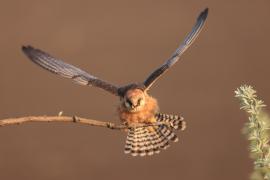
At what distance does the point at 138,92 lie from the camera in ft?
13.6

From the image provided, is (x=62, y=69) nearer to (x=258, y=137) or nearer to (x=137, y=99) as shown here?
(x=137, y=99)

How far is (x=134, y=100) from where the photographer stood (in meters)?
4.12

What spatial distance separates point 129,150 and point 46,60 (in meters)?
1.03

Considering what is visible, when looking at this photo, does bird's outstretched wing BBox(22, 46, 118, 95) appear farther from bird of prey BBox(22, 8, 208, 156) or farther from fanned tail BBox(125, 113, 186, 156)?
fanned tail BBox(125, 113, 186, 156)

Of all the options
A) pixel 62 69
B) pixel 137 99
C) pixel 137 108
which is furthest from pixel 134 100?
pixel 62 69

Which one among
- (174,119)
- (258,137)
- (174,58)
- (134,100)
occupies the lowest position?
(258,137)

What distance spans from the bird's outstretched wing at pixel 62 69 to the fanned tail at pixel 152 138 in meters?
0.60

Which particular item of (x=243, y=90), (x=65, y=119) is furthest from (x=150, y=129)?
(x=243, y=90)

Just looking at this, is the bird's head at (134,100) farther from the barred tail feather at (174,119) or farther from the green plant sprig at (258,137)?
the green plant sprig at (258,137)

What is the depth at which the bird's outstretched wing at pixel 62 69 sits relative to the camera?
13.0 ft

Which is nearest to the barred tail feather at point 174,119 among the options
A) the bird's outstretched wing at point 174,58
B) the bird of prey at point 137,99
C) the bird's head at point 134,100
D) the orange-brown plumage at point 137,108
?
the bird of prey at point 137,99

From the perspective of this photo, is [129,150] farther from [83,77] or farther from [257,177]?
[257,177]

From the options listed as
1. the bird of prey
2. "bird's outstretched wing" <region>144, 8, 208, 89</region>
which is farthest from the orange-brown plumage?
"bird's outstretched wing" <region>144, 8, 208, 89</region>

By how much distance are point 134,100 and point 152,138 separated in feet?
2.42
